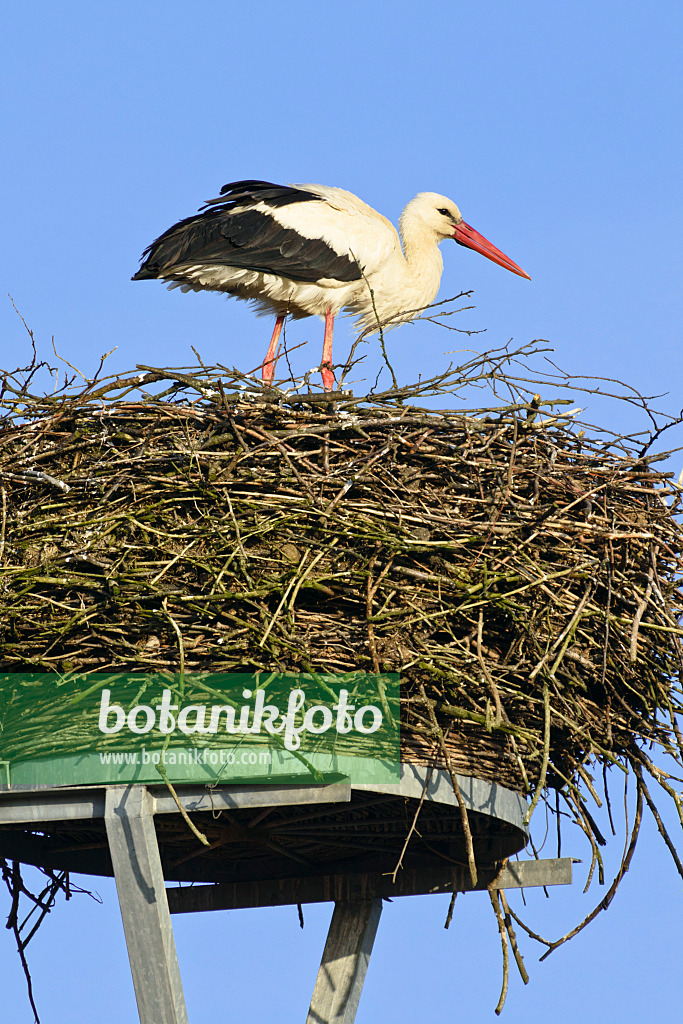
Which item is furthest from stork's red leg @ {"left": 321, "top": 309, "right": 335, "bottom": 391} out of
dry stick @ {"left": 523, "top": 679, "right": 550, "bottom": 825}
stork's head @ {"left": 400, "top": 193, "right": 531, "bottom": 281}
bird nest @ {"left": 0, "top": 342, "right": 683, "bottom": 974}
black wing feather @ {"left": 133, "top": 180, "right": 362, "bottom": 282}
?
dry stick @ {"left": 523, "top": 679, "right": 550, "bottom": 825}

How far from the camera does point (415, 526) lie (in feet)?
14.2

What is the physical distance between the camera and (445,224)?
24.9 ft

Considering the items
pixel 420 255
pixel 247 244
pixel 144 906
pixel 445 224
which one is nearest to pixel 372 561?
pixel 144 906

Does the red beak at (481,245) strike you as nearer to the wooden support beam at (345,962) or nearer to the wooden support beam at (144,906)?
the wooden support beam at (345,962)

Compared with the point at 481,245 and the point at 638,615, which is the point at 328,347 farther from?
the point at 638,615

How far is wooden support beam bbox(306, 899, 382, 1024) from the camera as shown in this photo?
15.3ft

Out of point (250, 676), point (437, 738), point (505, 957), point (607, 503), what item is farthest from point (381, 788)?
point (607, 503)

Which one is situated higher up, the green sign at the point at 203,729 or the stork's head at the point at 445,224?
the stork's head at the point at 445,224

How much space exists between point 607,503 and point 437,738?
118 cm

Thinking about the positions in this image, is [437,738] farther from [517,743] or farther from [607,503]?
[607,503]

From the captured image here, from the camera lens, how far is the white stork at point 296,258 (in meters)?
6.42

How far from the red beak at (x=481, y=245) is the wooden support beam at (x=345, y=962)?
4254 mm

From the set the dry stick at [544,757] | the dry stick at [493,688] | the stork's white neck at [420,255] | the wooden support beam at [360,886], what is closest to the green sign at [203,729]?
the dry stick at [493,688]

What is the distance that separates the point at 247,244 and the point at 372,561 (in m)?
2.80
